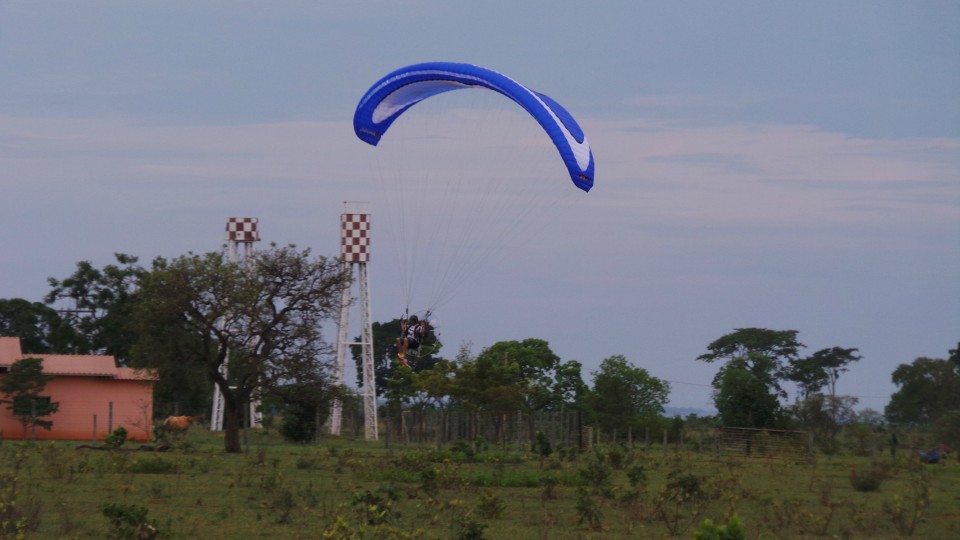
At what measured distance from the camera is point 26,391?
39.7 m

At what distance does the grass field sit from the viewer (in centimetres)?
1516

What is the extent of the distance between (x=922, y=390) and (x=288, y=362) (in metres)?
64.5

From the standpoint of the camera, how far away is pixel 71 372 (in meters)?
42.0

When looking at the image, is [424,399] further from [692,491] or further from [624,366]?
[692,491]

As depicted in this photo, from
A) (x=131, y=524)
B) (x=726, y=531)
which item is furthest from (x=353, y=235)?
(x=726, y=531)

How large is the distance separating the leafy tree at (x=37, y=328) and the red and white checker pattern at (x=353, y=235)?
1414cm

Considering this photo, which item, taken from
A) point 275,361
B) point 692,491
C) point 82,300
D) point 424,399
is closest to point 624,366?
point 424,399

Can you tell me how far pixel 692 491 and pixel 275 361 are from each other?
17.3 metres

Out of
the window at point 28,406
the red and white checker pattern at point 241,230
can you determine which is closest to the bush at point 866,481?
the window at point 28,406

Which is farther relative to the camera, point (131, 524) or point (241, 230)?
point (241, 230)

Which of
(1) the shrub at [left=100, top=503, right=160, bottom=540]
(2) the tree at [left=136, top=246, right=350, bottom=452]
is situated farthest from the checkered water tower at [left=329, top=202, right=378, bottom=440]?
(1) the shrub at [left=100, top=503, right=160, bottom=540]

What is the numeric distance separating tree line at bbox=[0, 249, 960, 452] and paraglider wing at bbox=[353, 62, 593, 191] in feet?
16.6

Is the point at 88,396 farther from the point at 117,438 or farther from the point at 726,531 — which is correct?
the point at 726,531

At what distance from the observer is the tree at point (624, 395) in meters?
52.5
